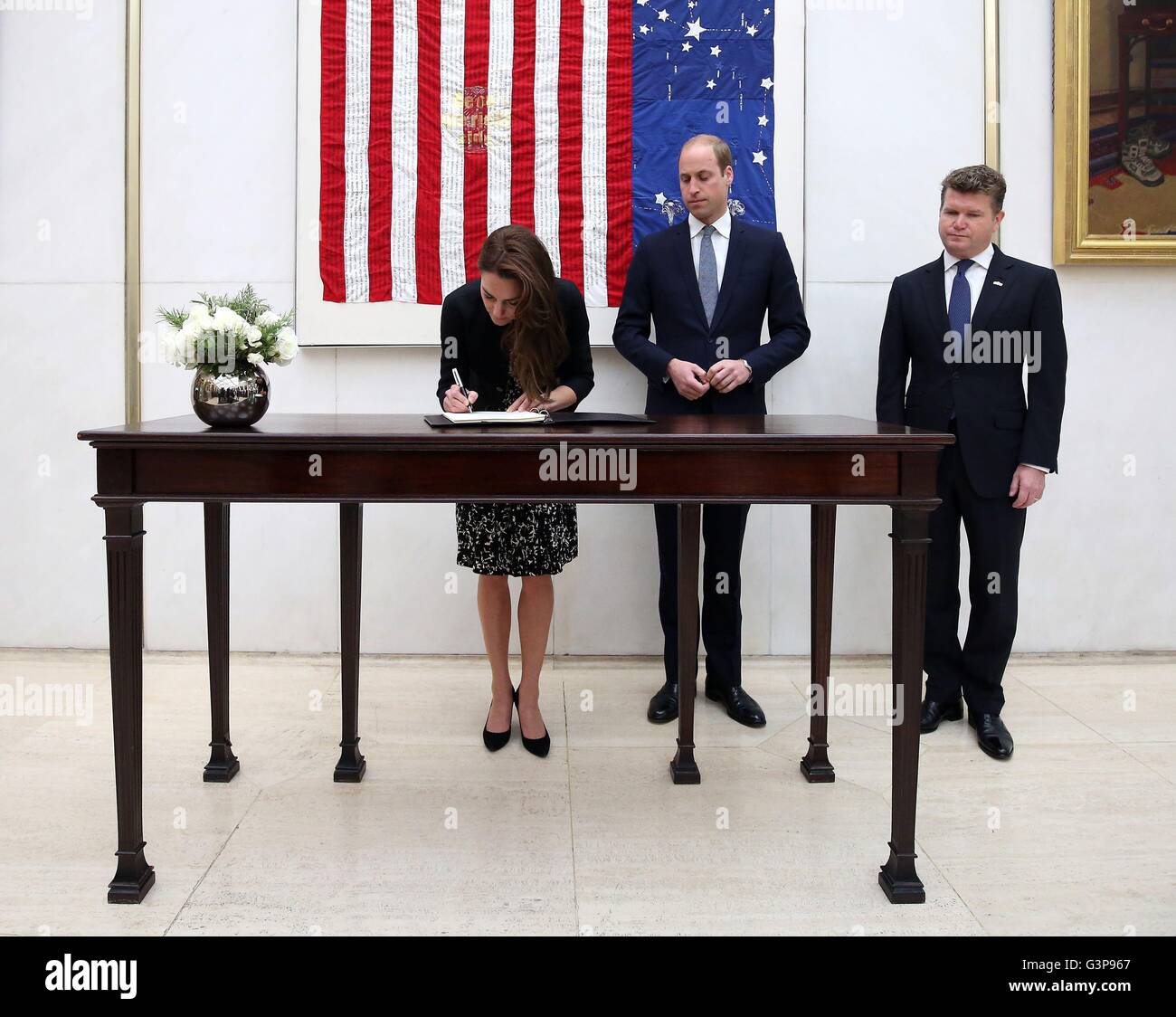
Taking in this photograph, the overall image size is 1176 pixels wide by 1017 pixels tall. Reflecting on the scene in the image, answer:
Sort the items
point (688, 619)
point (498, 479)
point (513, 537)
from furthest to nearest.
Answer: point (513, 537) < point (688, 619) < point (498, 479)

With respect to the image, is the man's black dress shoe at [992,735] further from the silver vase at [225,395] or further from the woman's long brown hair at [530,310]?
the silver vase at [225,395]

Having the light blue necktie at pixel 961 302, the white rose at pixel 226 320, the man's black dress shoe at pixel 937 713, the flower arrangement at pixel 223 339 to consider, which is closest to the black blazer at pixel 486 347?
the flower arrangement at pixel 223 339

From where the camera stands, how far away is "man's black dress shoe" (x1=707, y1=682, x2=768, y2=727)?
146 inches

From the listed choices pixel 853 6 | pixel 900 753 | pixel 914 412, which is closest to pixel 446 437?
pixel 900 753

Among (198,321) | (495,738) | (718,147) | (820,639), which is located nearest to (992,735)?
(820,639)

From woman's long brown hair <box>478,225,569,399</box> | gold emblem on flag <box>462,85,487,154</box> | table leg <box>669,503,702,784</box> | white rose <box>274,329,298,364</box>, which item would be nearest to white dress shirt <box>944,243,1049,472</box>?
table leg <box>669,503,702,784</box>

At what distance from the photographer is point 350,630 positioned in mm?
3250

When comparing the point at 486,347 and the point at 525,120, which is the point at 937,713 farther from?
the point at 525,120

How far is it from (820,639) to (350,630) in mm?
1414

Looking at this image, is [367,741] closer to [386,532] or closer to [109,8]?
[386,532]

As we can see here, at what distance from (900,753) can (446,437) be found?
127 centimetres

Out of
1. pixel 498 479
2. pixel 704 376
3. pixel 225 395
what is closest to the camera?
pixel 498 479

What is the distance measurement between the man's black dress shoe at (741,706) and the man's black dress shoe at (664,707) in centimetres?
15

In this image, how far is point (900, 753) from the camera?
8.19 feet
